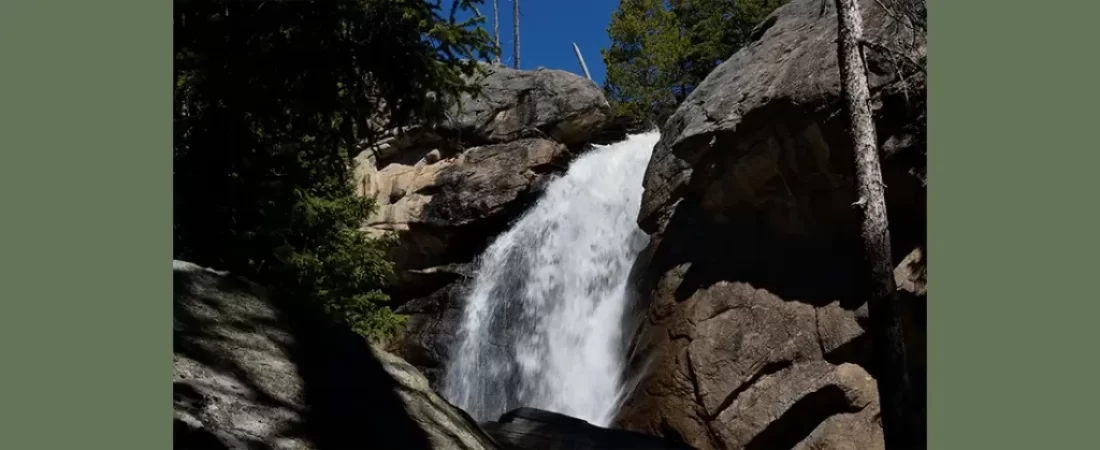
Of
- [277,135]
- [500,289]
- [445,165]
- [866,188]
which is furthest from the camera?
[445,165]

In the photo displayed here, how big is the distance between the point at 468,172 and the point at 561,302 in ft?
14.7

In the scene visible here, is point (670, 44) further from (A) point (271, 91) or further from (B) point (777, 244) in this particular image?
(A) point (271, 91)

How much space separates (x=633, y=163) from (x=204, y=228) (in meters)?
10.8

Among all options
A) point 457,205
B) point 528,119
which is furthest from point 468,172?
point 528,119

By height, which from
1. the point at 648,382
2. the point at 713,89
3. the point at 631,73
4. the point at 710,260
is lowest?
the point at 648,382

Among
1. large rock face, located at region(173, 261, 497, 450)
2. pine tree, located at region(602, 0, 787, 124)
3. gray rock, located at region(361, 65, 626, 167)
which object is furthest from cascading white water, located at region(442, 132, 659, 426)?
large rock face, located at region(173, 261, 497, 450)

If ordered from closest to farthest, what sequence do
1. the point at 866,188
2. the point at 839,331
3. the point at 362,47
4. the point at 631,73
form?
the point at 866,188
the point at 362,47
the point at 839,331
the point at 631,73

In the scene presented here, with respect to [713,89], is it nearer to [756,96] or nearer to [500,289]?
[756,96]

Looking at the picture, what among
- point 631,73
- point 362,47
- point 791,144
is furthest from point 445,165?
point 362,47

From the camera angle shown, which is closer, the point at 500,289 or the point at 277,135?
the point at 277,135

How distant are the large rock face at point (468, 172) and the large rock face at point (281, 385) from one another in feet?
39.9

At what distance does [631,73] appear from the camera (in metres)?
16.1

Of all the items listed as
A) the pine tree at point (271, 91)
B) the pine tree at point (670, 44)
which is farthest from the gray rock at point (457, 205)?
the pine tree at point (271, 91)

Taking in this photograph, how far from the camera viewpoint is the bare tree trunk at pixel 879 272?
307 inches
